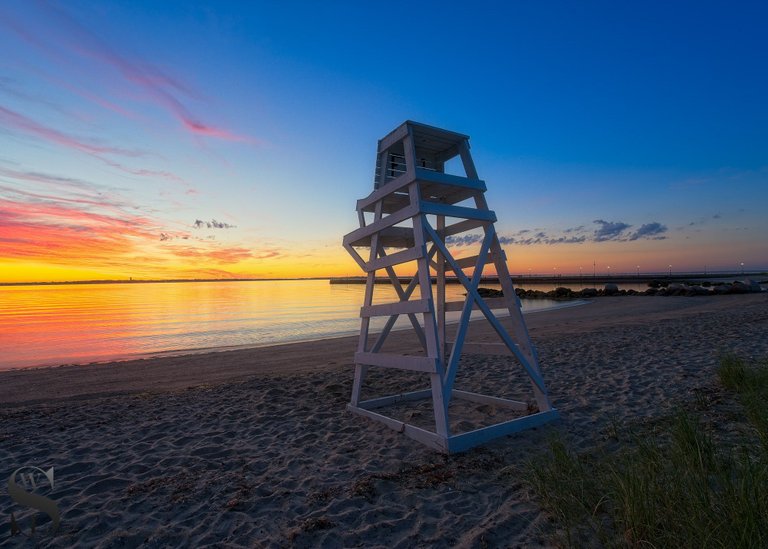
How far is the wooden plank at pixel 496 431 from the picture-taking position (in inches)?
175

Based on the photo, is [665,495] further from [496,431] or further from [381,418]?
[381,418]

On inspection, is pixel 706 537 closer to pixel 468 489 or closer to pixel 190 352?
pixel 468 489

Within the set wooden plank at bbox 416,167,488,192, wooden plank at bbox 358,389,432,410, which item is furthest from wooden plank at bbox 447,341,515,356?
wooden plank at bbox 416,167,488,192

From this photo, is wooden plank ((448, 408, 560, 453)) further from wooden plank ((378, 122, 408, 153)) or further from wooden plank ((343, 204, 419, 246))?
wooden plank ((378, 122, 408, 153))

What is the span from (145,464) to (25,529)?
1.21 metres

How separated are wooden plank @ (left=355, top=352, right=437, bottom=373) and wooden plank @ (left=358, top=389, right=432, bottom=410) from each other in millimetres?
827

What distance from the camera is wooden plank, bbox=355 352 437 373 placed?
Answer: 173 inches

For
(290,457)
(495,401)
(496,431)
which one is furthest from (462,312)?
(290,457)

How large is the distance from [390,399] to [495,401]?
153 cm

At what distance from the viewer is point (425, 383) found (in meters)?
8.09

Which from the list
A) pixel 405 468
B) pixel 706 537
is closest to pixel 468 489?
pixel 405 468

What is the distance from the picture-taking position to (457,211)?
16.2 feet

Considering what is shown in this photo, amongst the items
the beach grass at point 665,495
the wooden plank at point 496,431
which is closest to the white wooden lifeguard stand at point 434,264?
the wooden plank at point 496,431

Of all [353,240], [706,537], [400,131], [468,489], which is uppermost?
[400,131]
